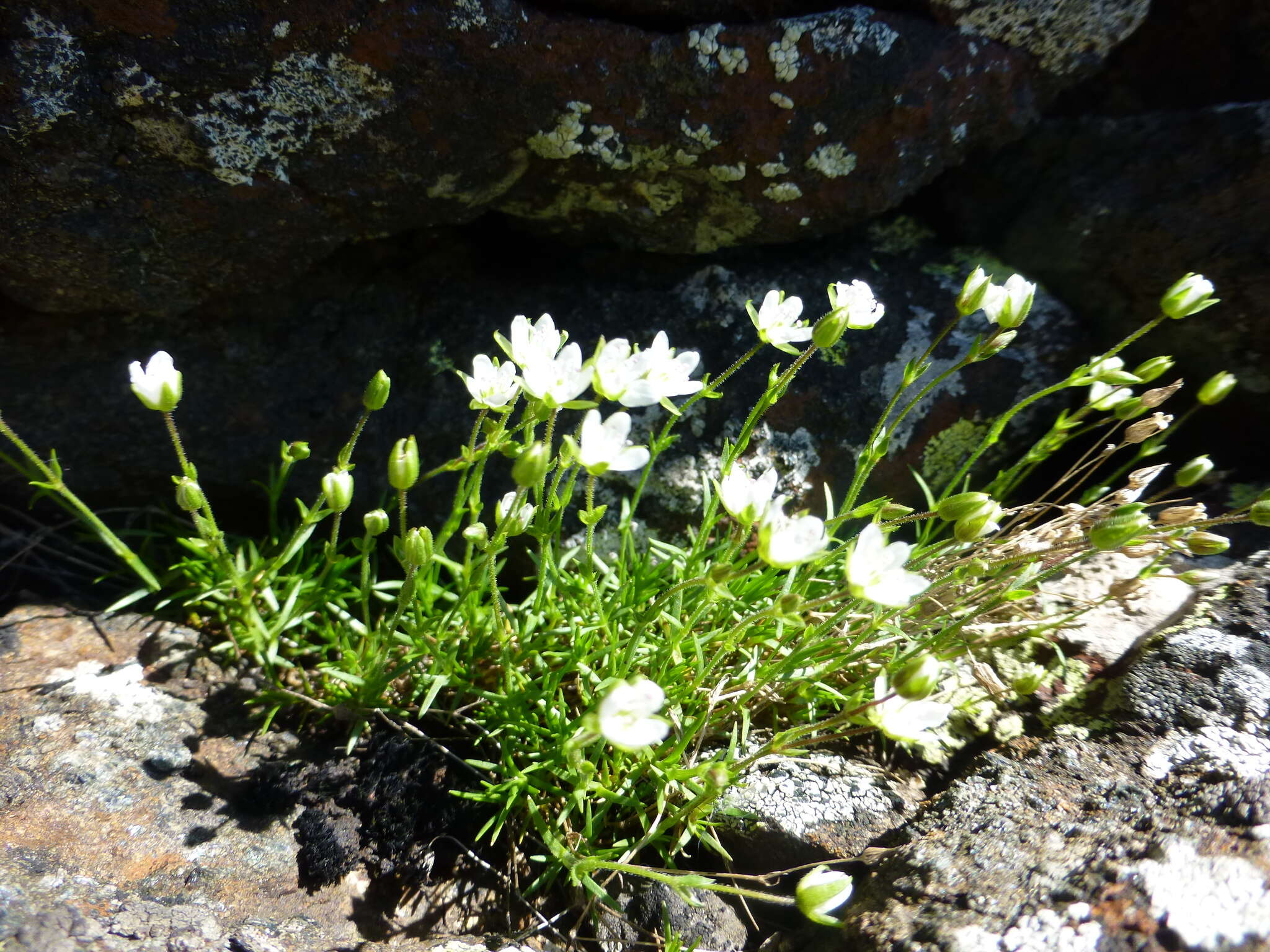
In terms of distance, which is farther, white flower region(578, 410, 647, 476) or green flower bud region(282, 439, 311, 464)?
green flower bud region(282, 439, 311, 464)

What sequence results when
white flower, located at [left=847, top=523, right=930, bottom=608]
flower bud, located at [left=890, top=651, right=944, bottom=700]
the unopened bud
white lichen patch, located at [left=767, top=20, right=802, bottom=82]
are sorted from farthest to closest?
white lichen patch, located at [left=767, top=20, right=802, bottom=82] → the unopened bud → white flower, located at [left=847, top=523, right=930, bottom=608] → flower bud, located at [left=890, top=651, right=944, bottom=700]

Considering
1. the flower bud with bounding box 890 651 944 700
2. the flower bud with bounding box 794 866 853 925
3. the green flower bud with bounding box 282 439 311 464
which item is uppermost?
the green flower bud with bounding box 282 439 311 464

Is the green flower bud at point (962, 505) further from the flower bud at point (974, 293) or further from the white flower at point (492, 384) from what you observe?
the white flower at point (492, 384)

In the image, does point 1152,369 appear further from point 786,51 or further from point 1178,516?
point 786,51

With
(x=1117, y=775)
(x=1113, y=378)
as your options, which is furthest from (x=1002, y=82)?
(x=1117, y=775)

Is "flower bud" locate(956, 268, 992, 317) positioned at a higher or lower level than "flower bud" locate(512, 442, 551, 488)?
higher

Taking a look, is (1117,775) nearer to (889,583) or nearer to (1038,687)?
(1038,687)

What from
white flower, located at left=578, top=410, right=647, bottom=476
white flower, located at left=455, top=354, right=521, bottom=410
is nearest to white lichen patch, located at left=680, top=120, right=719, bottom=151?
white flower, located at left=455, top=354, right=521, bottom=410

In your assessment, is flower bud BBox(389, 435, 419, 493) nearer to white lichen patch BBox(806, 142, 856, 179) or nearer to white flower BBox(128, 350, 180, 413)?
white flower BBox(128, 350, 180, 413)
